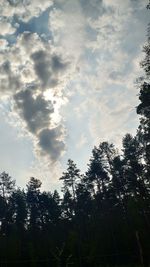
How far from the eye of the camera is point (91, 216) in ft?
172

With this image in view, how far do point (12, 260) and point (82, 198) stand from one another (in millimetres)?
27026

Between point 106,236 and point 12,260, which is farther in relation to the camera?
point 106,236

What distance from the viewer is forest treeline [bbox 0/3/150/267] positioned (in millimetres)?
37750

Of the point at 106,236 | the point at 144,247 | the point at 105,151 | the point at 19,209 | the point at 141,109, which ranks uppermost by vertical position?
the point at 105,151

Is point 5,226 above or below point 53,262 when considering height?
above

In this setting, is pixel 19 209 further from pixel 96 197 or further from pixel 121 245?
pixel 121 245

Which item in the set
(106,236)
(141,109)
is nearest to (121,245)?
(106,236)

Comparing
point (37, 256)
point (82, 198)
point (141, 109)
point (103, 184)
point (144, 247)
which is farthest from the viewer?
point (82, 198)

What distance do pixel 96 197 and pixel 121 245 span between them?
18.5 meters

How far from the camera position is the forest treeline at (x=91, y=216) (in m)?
37.8

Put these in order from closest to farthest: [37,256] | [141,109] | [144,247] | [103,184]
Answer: [141,109] < [144,247] < [37,256] < [103,184]

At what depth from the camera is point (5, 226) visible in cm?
6191

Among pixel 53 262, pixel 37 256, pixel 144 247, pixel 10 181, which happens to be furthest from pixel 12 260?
pixel 10 181

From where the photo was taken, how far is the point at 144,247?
3691 centimetres
